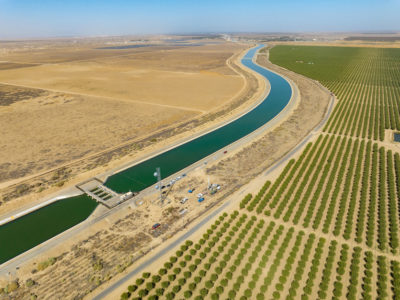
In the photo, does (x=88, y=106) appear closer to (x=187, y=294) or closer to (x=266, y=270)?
(x=187, y=294)

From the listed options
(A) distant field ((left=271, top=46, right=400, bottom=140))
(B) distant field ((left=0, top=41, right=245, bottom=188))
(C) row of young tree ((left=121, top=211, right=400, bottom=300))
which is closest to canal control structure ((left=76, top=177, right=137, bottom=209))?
(B) distant field ((left=0, top=41, right=245, bottom=188))

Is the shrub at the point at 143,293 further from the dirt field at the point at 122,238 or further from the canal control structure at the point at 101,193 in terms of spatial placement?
the canal control structure at the point at 101,193

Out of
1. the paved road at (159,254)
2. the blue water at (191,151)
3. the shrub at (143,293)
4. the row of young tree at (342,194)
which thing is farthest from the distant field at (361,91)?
the shrub at (143,293)

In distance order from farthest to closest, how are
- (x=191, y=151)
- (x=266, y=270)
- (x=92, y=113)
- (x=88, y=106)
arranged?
(x=88, y=106), (x=92, y=113), (x=191, y=151), (x=266, y=270)

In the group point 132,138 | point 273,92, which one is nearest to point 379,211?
point 132,138

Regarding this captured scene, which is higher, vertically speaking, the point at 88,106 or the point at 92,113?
the point at 88,106

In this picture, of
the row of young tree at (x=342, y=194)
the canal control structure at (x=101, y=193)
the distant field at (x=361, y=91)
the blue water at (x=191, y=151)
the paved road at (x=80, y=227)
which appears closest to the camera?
the paved road at (x=80, y=227)

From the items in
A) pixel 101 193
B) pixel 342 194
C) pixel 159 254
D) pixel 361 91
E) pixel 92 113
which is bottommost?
pixel 159 254

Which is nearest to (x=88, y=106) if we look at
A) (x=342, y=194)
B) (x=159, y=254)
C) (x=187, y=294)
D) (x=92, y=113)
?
(x=92, y=113)
